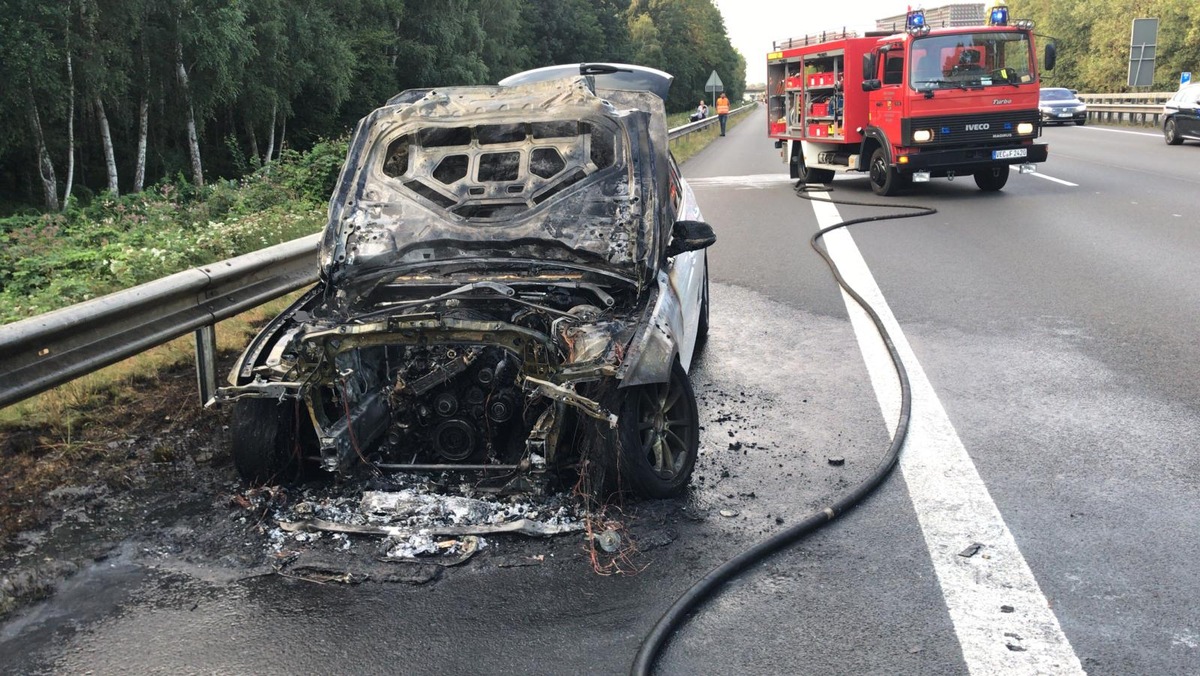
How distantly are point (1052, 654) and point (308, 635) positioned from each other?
240cm

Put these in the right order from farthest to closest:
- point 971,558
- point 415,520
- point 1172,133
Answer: point 1172,133 < point 415,520 < point 971,558

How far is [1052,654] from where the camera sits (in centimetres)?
325

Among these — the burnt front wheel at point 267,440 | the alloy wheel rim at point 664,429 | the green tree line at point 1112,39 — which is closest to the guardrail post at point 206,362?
the burnt front wheel at point 267,440

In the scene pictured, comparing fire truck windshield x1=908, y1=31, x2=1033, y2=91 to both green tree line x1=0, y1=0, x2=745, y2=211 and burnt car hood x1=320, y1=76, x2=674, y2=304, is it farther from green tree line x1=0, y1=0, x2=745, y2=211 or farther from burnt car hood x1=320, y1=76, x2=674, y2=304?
green tree line x1=0, y1=0, x2=745, y2=211

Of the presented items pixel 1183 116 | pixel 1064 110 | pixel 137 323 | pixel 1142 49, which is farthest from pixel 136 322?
pixel 1064 110

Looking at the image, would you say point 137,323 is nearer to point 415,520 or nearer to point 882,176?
point 415,520

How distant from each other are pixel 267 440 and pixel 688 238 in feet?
7.84

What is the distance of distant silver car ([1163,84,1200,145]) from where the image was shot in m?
26.6

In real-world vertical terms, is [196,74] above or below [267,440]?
above

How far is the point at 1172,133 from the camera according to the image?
27609 millimetres

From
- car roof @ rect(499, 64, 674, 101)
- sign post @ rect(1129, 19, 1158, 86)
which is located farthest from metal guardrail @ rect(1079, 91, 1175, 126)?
car roof @ rect(499, 64, 674, 101)

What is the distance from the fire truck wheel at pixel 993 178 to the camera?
696 inches

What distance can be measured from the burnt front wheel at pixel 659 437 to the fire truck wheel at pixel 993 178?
14.4 m

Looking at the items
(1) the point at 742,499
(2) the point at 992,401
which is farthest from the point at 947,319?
(1) the point at 742,499
